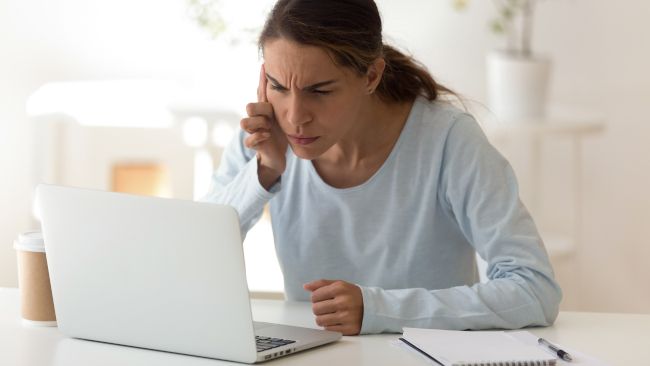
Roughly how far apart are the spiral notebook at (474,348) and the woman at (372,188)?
0.07 m

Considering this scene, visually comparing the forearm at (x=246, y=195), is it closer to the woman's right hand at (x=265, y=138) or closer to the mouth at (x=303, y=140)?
the woman's right hand at (x=265, y=138)

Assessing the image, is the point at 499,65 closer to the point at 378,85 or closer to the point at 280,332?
the point at 378,85

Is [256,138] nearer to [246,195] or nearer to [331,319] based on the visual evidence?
[246,195]

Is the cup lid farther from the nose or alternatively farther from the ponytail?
the ponytail

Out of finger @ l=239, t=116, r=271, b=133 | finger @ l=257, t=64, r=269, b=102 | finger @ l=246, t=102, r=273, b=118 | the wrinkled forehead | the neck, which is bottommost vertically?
the neck

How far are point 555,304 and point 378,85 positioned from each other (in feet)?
1.57

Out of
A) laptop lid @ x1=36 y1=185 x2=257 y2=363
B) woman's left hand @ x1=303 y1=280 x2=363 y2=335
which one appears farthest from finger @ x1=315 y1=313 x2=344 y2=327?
laptop lid @ x1=36 y1=185 x2=257 y2=363

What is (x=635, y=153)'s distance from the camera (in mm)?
3627

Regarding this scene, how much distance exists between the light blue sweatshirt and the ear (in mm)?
117

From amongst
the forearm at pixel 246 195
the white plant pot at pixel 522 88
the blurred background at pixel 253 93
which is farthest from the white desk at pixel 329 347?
the blurred background at pixel 253 93

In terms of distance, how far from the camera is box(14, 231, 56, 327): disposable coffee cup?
4.81ft

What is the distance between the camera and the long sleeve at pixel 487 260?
1.46 metres

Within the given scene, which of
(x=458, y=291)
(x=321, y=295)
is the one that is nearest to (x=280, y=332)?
(x=321, y=295)

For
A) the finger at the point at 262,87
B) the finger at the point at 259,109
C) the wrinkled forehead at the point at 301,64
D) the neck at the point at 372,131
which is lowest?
the neck at the point at 372,131
